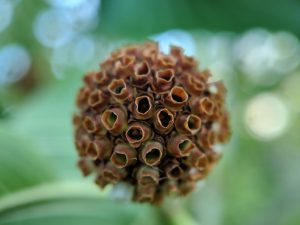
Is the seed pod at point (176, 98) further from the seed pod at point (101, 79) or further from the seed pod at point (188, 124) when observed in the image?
the seed pod at point (101, 79)

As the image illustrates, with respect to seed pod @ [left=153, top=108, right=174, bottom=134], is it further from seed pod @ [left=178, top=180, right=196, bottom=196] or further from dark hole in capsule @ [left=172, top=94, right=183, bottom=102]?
seed pod @ [left=178, top=180, right=196, bottom=196]

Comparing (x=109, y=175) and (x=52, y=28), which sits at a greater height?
(x=52, y=28)

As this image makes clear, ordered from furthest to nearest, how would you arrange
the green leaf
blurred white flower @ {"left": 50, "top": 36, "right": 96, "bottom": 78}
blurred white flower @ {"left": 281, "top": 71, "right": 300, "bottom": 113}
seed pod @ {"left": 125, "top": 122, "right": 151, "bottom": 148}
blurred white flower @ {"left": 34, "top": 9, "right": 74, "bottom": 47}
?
blurred white flower @ {"left": 281, "top": 71, "right": 300, "bottom": 113}, blurred white flower @ {"left": 34, "top": 9, "right": 74, "bottom": 47}, blurred white flower @ {"left": 50, "top": 36, "right": 96, "bottom": 78}, the green leaf, seed pod @ {"left": 125, "top": 122, "right": 151, "bottom": 148}

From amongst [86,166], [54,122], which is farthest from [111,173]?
[54,122]

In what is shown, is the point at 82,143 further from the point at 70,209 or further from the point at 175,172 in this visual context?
the point at 70,209

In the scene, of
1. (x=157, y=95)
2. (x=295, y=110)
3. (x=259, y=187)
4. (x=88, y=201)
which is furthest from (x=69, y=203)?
(x=295, y=110)

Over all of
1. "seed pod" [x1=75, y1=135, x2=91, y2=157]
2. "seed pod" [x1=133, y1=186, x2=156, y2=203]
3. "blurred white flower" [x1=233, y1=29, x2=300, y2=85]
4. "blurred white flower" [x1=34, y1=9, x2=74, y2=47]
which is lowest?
"seed pod" [x1=133, y1=186, x2=156, y2=203]

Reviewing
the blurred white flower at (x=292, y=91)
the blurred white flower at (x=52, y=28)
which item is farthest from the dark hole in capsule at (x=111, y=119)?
the blurred white flower at (x=292, y=91)

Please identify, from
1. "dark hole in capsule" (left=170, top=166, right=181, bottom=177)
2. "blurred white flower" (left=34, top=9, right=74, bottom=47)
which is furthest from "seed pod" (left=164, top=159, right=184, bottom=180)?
"blurred white flower" (left=34, top=9, right=74, bottom=47)
